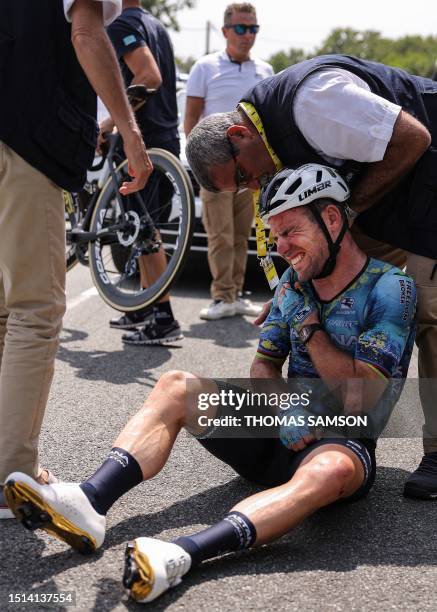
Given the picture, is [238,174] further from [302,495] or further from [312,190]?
[302,495]

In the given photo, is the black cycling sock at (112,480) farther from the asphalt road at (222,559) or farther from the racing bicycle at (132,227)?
the racing bicycle at (132,227)

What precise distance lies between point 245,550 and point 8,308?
112cm

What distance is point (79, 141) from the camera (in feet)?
10.0

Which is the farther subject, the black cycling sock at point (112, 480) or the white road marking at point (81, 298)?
the white road marking at point (81, 298)

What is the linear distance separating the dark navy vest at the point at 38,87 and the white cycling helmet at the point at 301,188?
0.70m

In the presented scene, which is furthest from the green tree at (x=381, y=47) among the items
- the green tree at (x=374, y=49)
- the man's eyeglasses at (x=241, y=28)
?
the man's eyeglasses at (x=241, y=28)

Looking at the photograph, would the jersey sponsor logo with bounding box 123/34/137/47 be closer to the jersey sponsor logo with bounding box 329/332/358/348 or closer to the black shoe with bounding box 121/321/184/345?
the black shoe with bounding box 121/321/184/345

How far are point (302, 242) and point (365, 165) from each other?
417mm

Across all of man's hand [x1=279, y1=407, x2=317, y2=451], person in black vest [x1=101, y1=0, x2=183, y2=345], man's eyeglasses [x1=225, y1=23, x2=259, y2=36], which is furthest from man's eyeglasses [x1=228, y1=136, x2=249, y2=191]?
man's eyeglasses [x1=225, y1=23, x2=259, y2=36]

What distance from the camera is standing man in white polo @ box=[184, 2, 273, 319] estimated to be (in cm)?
685

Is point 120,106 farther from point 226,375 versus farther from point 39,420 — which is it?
point 226,375

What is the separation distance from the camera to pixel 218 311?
267 inches

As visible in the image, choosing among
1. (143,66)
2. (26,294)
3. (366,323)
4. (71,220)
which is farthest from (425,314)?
(71,220)

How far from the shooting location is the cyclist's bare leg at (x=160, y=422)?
9.32 ft
